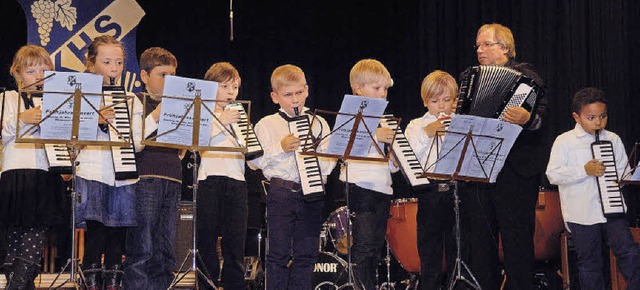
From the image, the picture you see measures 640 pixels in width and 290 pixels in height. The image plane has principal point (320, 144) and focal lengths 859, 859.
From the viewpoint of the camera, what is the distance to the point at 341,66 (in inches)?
371

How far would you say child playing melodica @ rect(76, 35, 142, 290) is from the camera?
216 inches

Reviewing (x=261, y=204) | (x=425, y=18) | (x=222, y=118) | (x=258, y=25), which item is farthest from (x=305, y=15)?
(x=222, y=118)

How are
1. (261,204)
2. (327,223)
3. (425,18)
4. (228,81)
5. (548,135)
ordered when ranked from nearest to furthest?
(228,81) < (327,223) < (261,204) < (548,135) < (425,18)

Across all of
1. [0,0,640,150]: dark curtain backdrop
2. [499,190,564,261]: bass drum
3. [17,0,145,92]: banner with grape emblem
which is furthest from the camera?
[17,0,145,92]: banner with grape emblem

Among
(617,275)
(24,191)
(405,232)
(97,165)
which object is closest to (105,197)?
(97,165)

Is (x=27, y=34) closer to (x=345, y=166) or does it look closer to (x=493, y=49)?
(x=345, y=166)

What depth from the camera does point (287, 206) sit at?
588 cm

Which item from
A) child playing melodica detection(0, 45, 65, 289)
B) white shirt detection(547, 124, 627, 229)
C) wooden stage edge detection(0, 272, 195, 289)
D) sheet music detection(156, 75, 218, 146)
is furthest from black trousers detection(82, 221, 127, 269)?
white shirt detection(547, 124, 627, 229)

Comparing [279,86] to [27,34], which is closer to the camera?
[279,86]

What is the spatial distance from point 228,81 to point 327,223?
1442mm

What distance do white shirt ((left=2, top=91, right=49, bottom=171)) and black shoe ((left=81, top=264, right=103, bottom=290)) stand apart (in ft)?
2.45

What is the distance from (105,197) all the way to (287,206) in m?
1.21

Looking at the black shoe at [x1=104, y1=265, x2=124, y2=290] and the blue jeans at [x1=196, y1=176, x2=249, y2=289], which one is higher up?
the blue jeans at [x1=196, y1=176, x2=249, y2=289]

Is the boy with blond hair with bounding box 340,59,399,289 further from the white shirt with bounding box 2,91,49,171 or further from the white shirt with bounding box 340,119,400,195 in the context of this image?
the white shirt with bounding box 2,91,49,171
